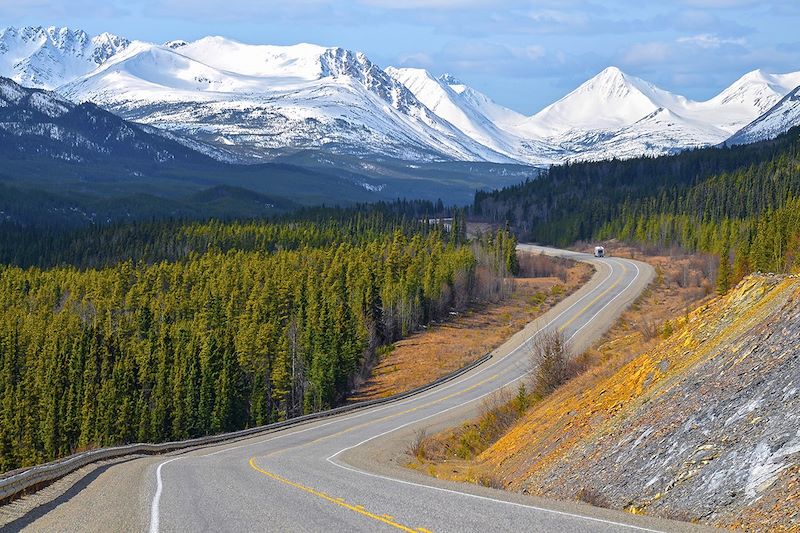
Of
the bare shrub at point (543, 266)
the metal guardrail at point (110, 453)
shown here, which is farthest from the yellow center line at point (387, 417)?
the bare shrub at point (543, 266)

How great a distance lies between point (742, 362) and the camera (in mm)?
26984

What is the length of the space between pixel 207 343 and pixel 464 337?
33.0 metres

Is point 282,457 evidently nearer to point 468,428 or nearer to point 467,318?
point 468,428

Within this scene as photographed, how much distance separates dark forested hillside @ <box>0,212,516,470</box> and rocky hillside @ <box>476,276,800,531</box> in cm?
5606

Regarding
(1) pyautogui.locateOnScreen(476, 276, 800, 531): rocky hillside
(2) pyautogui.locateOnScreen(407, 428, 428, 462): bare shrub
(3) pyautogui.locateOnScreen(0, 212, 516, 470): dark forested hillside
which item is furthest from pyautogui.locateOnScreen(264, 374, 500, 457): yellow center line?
(1) pyautogui.locateOnScreen(476, 276, 800, 531): rocky hillside

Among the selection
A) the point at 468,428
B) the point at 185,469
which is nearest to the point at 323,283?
the point at 468,428

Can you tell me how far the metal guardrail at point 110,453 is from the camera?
96.1 ft

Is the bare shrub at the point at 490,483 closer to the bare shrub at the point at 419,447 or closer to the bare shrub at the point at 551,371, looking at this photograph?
the bare shrub at the point at 419,447

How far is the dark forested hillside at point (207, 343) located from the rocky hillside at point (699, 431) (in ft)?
184

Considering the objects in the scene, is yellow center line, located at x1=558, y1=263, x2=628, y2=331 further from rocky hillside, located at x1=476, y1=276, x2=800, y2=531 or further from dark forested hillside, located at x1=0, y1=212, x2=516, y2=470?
rocky hillside, located at x1=476, y1=276, x2=800, y2=531

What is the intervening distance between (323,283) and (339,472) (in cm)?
9131

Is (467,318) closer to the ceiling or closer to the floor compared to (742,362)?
closer to the floor

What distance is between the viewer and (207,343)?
308ft

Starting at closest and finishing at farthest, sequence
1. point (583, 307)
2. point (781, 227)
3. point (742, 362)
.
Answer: point (742, 362) → point (781, 227) → point (583, 307)
